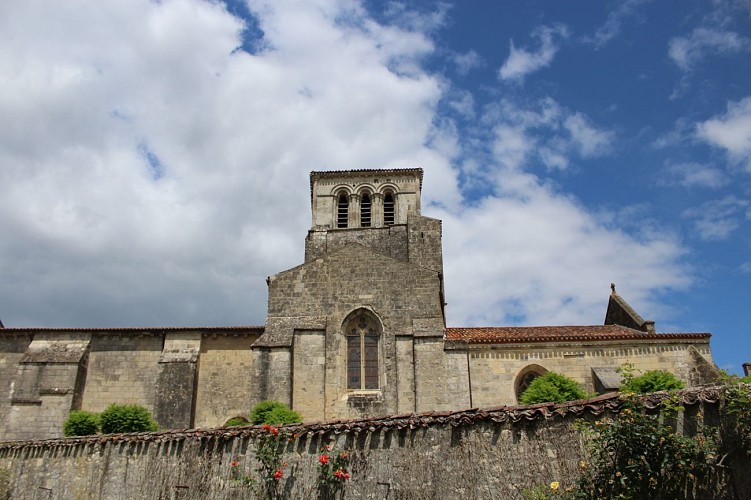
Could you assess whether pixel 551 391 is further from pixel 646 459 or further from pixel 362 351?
pixel 646 459

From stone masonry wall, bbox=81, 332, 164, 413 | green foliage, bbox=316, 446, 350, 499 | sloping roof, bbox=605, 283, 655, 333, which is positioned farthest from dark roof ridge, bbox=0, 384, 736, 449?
sloping roof, bbox=605, 283, 655, 333

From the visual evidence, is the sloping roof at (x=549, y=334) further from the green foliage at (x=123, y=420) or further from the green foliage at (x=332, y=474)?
the green foliage at (x=332, y=474)

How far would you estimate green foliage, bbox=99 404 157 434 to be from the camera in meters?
16.9

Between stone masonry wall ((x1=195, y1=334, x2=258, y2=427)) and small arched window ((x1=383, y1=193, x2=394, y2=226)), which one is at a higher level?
small arched window ((x1=383, y1=193, x2=394, y2=226))

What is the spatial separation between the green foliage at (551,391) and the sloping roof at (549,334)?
2.81m

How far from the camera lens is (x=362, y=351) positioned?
19.5 m

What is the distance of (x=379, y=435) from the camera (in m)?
7.76

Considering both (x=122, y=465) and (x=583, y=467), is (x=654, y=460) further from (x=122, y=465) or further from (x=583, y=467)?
(x=122, y=465)

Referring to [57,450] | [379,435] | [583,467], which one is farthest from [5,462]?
[583,467]

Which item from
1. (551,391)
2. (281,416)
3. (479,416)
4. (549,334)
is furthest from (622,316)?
(479,416)

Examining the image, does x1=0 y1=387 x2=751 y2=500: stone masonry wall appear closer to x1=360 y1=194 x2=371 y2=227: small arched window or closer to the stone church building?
the stone church building

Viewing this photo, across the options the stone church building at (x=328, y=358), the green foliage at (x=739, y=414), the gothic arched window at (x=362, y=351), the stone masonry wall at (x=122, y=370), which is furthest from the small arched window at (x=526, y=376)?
the green foliage at (x=739, y=414)

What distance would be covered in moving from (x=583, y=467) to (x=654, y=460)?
75 cm

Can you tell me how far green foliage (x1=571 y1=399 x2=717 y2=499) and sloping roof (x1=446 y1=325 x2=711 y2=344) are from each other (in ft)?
41.3
